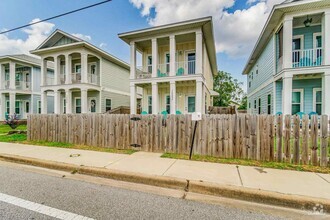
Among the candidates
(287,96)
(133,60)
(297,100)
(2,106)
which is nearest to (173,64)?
(133,60)

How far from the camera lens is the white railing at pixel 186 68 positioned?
43.7 feet

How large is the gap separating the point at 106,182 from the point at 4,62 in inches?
970

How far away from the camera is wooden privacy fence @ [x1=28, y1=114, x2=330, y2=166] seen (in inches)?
179

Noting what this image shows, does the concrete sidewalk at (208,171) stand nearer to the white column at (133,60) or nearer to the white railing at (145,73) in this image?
the white column at (133,60)

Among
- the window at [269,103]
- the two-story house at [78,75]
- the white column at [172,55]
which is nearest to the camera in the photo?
the white column at [172,55]

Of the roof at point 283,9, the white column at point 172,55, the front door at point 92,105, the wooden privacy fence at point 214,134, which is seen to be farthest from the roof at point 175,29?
the wooden privacy fence at point 214,134

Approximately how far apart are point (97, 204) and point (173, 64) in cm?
1068

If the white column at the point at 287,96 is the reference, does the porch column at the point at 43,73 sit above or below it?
above

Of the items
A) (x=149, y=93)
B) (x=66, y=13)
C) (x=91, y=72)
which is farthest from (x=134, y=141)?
(x=91, y=72)

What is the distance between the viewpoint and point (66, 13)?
7.28 m

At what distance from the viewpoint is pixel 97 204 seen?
294cm

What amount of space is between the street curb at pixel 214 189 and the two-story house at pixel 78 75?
12355 millimetres

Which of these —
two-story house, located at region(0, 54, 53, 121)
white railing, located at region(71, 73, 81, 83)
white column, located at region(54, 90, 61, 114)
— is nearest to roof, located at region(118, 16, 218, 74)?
white railing, located at region(71, 73, 81, 83)

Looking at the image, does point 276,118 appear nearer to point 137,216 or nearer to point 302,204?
point 302,204
